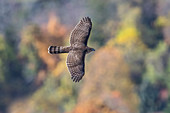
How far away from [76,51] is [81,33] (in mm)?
1581

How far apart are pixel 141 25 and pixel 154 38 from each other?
4593 mm

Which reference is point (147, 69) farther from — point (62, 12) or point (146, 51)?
point (62, 12)

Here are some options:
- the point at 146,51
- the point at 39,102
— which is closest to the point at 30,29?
the point at 39,102

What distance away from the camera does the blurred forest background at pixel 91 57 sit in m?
92.7

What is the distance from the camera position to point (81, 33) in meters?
39.1

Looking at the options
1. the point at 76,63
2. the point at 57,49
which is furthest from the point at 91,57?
the point at 57,49

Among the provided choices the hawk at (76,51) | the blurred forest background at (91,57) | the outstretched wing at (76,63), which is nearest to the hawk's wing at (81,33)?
the hawk at (76,51)

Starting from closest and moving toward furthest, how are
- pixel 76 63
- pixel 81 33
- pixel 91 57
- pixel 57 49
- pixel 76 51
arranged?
pixel 57 49
pixel 76 63
pixel 76 51
pixel 81 33
pixel 91 57

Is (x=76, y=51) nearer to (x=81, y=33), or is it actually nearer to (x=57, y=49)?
(x=57, y=49)

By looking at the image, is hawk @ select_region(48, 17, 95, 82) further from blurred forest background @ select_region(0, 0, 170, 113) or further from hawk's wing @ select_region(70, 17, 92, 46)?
blurred forest background @ select_region(0, 0, 170, 113)

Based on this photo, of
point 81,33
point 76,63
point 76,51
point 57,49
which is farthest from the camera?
point 81,33

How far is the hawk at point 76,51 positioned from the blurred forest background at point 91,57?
47023 mm

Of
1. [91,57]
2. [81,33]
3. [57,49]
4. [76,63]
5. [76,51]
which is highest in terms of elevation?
[91,57]

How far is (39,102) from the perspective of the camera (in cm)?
10106
